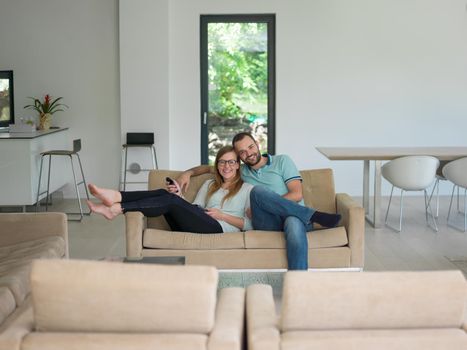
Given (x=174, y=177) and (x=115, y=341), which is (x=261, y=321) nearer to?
(x=115, y=341)

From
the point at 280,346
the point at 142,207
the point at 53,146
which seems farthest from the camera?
the point at 53,146

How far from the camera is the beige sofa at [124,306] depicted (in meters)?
2.40

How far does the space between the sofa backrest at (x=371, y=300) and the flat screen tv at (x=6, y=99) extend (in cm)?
695

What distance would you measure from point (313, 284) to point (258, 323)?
270 mm

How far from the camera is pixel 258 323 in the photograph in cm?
257

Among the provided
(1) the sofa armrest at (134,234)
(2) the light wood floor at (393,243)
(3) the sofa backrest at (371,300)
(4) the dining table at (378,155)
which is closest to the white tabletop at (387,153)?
(4) the dining table at (378,155)

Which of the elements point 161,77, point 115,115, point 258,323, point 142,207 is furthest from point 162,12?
point 258,323

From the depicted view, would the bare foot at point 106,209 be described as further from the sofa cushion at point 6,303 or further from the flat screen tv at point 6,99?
the flat screen tv at point 6,99

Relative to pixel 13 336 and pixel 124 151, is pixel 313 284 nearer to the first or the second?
pixel 13 336

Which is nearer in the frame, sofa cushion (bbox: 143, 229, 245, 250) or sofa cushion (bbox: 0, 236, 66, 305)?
sofa cushion (bbox: 0, 236, 66, 305)

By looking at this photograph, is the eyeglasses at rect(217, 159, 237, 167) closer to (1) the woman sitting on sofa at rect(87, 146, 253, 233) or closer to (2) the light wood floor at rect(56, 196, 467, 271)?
(1) the woman sitting on sofa at rect(87, 146, 253, 233)

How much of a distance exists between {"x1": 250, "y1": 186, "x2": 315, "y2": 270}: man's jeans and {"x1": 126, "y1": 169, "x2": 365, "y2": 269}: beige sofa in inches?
4.2

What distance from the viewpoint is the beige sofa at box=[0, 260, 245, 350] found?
2.40 meters

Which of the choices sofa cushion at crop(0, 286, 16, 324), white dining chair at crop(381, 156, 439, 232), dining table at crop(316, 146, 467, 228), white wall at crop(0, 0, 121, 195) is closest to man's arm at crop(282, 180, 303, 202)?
dining table at crop(316, 146, 467, 228)
